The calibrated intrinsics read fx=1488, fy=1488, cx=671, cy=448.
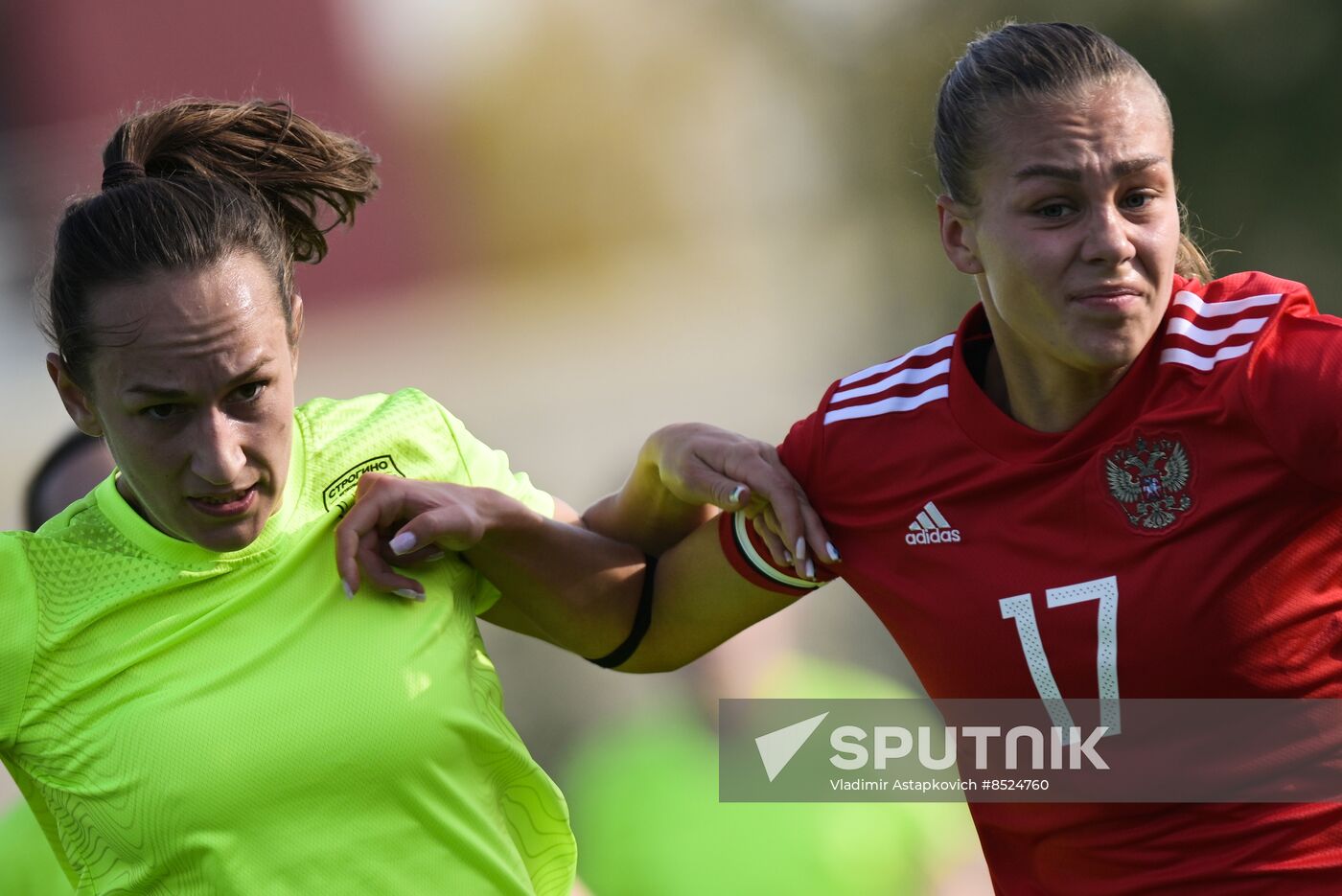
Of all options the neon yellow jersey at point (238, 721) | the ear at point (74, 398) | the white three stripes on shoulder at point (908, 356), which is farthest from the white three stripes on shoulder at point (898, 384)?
the ear at point (74, 398)

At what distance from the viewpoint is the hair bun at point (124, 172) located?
2.14 meters

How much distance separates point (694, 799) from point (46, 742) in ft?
5.47

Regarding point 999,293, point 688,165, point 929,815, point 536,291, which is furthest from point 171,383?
point 688,165

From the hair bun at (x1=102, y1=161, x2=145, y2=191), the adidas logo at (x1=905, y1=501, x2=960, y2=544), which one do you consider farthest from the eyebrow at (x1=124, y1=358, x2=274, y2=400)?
the adidas logo at (x1=905, y1=501, x2=960, y2=544)

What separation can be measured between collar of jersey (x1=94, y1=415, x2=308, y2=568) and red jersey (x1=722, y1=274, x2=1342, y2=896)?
85 cm

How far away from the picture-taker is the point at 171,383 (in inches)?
76.3

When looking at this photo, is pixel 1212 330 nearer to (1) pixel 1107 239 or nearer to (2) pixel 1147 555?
(1) pixel 1107 239

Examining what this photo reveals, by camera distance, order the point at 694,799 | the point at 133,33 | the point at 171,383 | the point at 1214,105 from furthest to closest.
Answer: the point at 1214,105 < the point at 133,33 < the point at 694,799 < the point at 171,383

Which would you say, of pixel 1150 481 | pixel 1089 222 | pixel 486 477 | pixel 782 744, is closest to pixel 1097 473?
pixel 1150 481

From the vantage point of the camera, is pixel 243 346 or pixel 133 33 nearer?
pixel 243 346

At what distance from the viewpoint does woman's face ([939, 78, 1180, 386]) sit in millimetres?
1985

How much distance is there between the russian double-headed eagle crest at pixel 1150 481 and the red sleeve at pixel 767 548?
47 cm

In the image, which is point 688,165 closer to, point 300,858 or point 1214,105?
point 1214,105

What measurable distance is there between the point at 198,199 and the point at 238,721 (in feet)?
2.38
